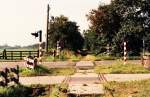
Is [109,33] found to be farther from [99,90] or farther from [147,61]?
[99,90]

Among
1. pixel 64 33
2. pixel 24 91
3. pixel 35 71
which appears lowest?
pixel 24 91

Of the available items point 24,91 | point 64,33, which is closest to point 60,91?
point 24,91

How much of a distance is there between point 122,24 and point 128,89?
94.3ft

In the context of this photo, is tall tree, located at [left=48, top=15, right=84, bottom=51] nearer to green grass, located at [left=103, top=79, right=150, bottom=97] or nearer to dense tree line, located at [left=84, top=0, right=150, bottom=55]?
dense tree line, located at [left=84, top=0, right=150, bottom=55]

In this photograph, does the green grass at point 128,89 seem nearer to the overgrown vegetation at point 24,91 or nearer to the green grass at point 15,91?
the overgrown vegetation at point 24,91

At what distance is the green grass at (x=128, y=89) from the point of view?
12805 millimetres

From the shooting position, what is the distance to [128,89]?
14.2 metres

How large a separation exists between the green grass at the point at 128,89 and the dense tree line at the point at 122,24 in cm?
2623

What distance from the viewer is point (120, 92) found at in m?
13.5

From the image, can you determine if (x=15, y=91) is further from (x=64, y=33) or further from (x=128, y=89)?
(x=64, y=33)

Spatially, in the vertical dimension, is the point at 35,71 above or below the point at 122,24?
below

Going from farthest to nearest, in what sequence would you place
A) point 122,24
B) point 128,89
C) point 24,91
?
point 122,24
point 24,91
point 128,89

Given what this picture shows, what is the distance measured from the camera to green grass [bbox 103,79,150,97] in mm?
12805

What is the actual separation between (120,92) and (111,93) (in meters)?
0.41
